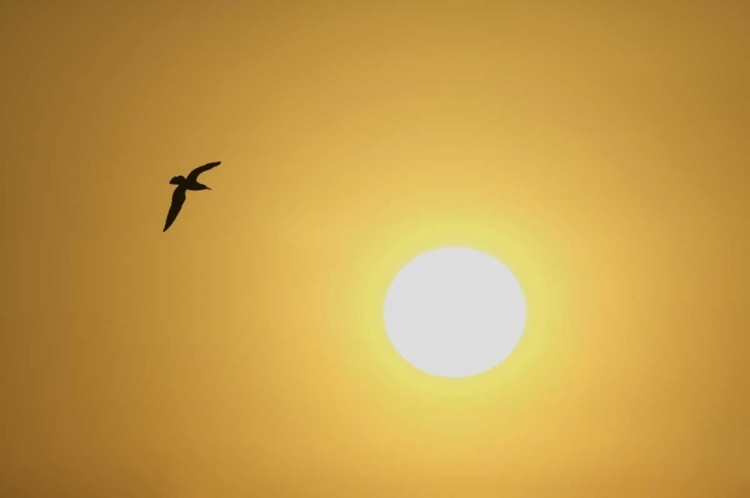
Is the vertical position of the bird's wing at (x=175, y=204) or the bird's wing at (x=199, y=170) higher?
the bird's wing at (x=199, y=170)

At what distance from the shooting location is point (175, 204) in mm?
2074

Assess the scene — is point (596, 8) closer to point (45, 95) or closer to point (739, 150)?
point (739, 150)

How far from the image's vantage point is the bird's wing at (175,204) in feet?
6.78

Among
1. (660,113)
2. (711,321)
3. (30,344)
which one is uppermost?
(660,113)

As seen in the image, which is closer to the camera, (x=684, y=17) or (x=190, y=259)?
(x=684, y=17)

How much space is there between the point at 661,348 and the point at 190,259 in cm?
112

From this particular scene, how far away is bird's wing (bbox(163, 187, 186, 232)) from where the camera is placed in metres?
2.07

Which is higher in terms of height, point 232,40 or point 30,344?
point 232,40

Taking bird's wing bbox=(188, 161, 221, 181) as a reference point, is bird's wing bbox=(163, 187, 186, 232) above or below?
below

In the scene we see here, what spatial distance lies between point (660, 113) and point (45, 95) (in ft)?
4.33

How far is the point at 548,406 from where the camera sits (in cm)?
229

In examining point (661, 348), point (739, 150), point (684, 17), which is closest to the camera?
point (684, 17)

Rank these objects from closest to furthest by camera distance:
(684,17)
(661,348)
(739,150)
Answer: (684,17)
(739,150)
(661,348)

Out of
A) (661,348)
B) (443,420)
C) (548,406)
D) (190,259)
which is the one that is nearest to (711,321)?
(661,348)
